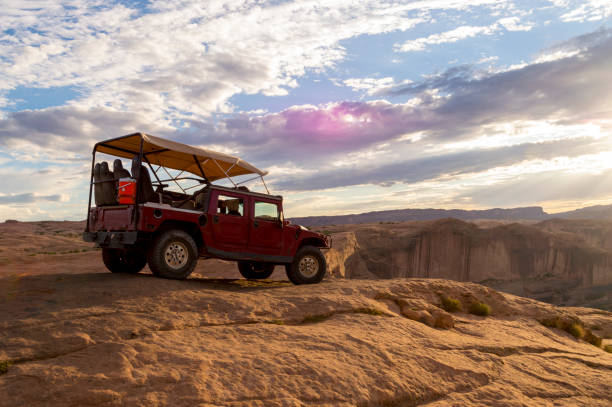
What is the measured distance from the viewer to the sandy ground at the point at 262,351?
4125 millimetres

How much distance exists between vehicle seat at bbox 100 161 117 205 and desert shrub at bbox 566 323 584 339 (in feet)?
36.4

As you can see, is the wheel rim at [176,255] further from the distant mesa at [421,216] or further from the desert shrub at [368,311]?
the distant mesa at [421,216]

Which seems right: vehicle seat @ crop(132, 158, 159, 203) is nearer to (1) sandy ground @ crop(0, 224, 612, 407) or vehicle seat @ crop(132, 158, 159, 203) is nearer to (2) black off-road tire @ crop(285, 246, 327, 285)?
(1) sandy ground @ crop(0, 224, 612, 407)

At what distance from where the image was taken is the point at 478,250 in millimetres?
49812

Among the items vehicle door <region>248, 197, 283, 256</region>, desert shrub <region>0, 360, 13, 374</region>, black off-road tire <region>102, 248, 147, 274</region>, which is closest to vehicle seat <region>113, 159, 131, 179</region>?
black off-road tire <region>102, 248, 147, 274</region>

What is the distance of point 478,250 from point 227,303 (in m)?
48.3

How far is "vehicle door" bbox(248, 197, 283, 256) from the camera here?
30.9 ft

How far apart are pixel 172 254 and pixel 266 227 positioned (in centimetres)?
227

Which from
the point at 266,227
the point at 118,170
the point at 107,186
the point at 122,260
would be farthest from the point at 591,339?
the point at 107,186

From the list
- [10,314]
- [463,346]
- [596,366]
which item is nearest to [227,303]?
[10,314]

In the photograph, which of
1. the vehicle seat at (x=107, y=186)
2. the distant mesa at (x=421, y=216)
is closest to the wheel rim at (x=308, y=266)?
the vehicle seat at (x=107, y=186)

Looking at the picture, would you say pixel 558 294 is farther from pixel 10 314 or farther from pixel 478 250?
pixel 10 314

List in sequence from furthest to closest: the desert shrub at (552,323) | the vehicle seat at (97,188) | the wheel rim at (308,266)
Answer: the desert shrub at (552,323), the wheel rim at (308,266), the vehicle seat at (97,188)

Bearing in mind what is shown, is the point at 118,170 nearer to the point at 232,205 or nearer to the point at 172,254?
the point at 172,254
